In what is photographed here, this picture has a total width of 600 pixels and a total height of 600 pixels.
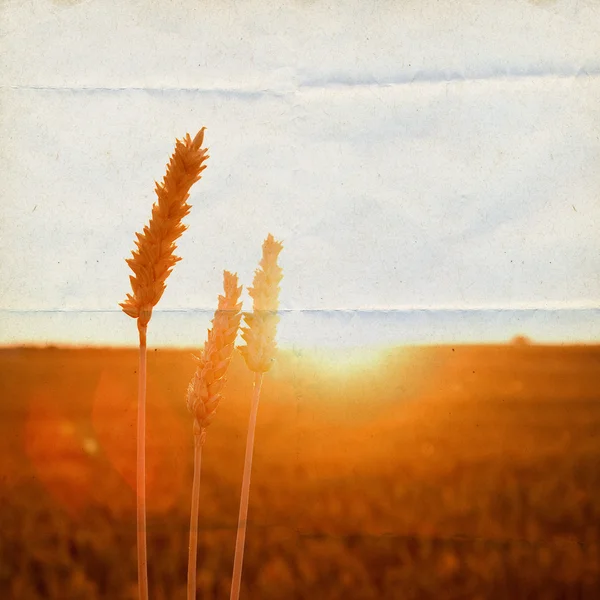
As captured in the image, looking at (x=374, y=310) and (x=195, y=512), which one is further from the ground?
(x=374, y=310)

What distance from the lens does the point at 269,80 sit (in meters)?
0.94

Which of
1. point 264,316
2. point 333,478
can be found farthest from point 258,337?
point 333,478

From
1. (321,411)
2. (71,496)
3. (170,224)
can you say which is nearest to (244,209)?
(170,224)

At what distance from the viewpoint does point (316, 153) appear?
934mm

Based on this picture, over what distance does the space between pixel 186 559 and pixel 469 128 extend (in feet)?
2.44

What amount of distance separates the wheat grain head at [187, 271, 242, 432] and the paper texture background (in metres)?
0.11

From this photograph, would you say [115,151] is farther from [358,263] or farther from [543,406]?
[543,406]

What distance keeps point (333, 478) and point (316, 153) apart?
47 centimetres

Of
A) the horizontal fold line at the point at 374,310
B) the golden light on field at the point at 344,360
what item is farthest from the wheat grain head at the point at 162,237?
the golden light on field at the point at 344,360

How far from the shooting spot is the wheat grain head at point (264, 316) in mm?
853

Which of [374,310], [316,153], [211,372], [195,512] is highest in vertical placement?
[316,153]

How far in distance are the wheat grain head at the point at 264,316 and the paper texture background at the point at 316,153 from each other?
0.14 feet

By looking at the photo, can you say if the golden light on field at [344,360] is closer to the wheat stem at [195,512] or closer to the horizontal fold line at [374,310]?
the horizontal fold line at [374,310]

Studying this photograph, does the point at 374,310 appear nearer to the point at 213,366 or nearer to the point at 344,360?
the point at 344,360
